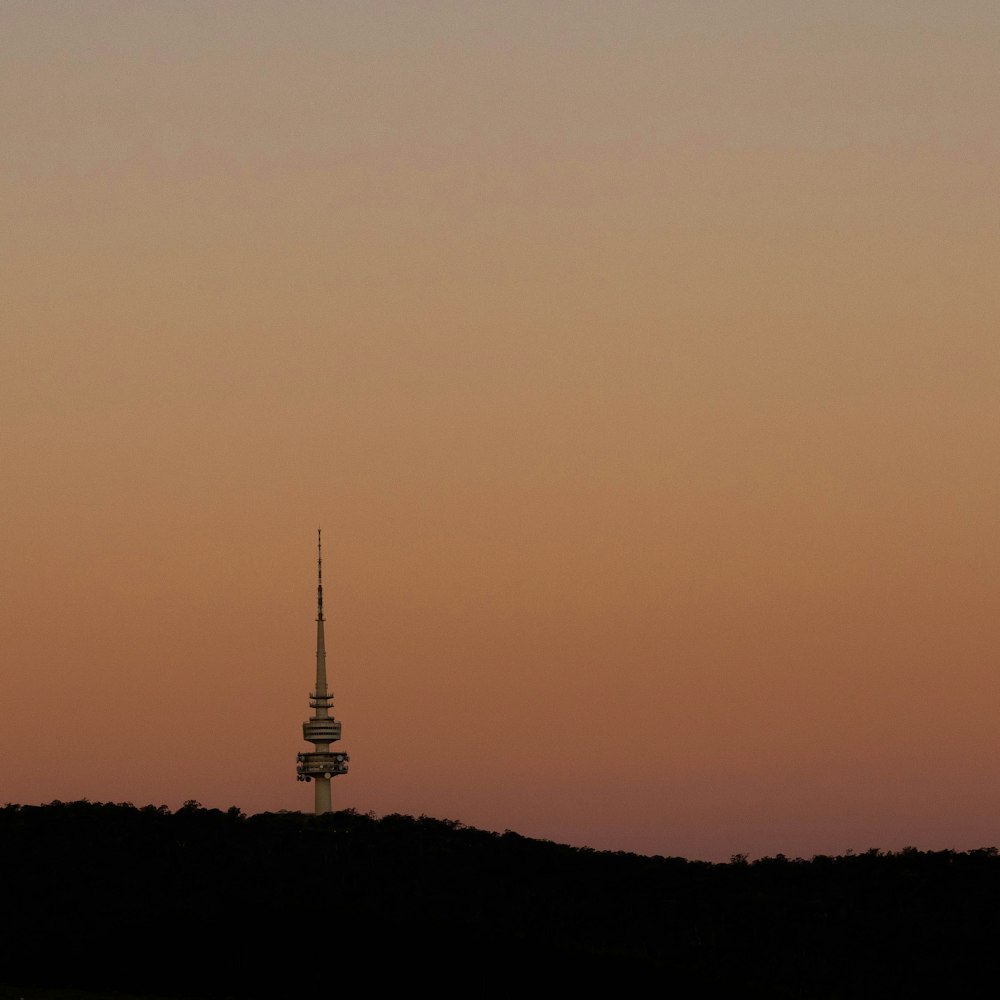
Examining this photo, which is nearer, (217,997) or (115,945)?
(217,997)

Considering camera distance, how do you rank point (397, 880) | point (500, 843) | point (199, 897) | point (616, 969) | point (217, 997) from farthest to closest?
point (500, 843) < point (397, 880) < point (199, 897) < point (616, 969) < point (217, 997)

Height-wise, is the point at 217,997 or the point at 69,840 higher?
the point at 69,840

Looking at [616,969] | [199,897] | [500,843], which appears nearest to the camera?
[616,969]

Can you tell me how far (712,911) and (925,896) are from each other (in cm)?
1491

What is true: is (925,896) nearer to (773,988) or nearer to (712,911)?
(712,911)

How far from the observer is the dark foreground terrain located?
116 meters

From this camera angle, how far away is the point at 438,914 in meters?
129

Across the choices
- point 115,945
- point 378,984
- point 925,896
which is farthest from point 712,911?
point 115,945

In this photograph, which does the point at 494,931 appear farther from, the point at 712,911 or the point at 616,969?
the point at 712,911

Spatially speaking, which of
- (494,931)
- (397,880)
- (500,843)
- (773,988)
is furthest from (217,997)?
(500,843)

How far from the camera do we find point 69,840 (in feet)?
493

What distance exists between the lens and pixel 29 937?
12438cm

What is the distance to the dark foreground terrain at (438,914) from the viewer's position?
382ft

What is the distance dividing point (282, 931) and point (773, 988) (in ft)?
92.4
